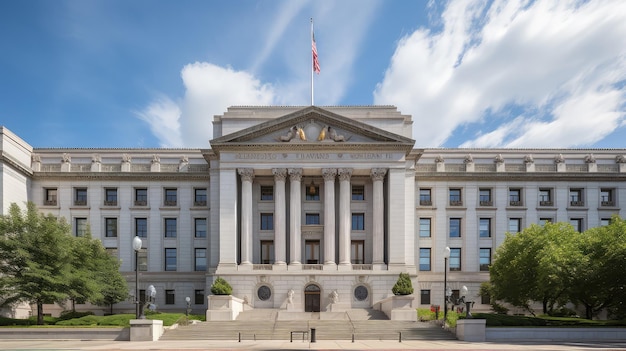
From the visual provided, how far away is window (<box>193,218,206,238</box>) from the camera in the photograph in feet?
188

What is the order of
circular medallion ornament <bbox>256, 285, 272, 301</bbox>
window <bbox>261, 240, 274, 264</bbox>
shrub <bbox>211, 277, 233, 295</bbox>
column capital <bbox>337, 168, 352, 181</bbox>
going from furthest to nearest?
1. window <bbox>261, 240, 274, 264</bbox>
2. column capital <bbox>337, 168, 352, 181</bbox>
3. circular medallion ornament <bbox>256, 285, 272, 301</bbox>
4. shrub <bbox>211, 277, 233, 295</bbox>

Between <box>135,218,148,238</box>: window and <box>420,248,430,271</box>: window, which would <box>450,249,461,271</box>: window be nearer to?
<box>420,248,430,271</box>: window

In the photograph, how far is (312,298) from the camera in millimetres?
50250

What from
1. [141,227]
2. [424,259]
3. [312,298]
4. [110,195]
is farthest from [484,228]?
[110,195]

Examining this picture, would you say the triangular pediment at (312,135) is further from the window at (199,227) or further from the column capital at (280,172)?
the window at (199,227)

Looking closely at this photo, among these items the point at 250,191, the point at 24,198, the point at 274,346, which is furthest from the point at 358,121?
the point at 24,198

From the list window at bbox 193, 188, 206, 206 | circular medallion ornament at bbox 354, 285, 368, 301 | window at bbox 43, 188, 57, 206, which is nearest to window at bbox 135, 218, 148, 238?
window at bbox 193, 188, 206, 206

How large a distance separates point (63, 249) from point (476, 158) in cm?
4797

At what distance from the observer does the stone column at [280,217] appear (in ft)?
168

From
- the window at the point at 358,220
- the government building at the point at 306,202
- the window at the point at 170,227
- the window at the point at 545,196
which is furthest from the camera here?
the window at the point at 545,196

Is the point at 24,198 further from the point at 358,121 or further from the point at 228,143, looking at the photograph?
the point at 358,121

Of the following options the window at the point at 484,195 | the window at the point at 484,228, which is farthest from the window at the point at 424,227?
the window at the point at 484,195

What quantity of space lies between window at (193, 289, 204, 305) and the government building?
12 centimetres

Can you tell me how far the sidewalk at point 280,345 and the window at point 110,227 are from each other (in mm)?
23479
